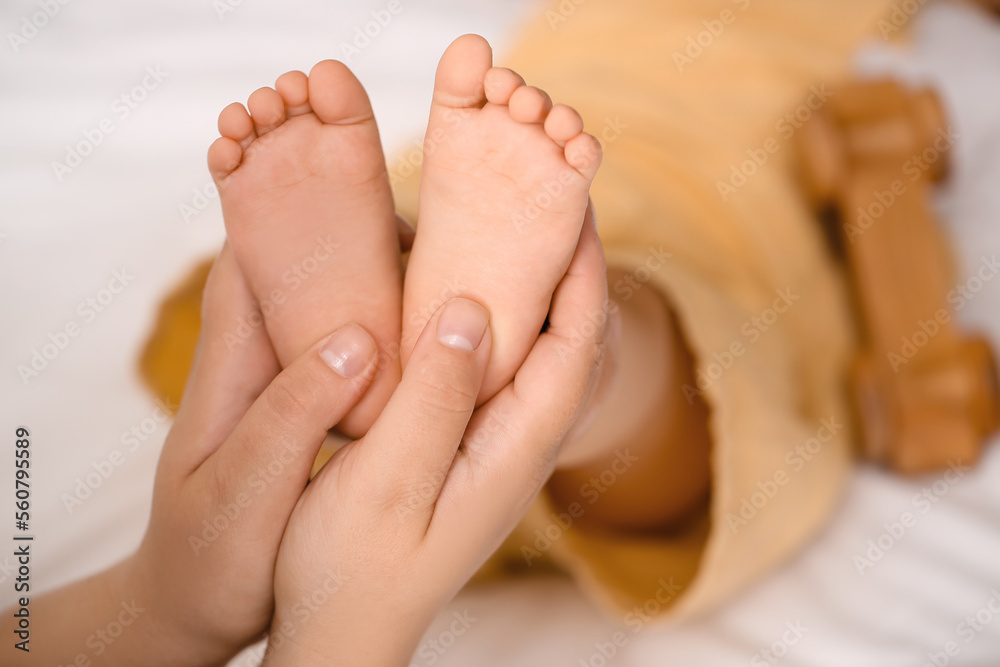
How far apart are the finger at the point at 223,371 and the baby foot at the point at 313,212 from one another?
0.04 ft

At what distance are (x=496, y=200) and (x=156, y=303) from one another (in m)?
0.38

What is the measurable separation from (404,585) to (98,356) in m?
0.42

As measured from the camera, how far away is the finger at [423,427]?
41cm

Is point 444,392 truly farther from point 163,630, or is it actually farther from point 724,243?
point 724,243

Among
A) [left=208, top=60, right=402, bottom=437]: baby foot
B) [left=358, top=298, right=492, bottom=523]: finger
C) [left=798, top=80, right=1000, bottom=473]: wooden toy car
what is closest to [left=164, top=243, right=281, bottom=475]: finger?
[left=208, top=60, right=402, bottom=437]: baby foot

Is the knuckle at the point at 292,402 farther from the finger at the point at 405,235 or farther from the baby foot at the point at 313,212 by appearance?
the finger at the point at 405,235

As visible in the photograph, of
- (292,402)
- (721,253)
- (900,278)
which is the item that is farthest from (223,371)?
(900,278)

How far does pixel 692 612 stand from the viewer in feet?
2.20

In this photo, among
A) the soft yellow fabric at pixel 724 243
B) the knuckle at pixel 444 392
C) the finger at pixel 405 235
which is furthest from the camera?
the soft yellow fabric at pixel 724 243

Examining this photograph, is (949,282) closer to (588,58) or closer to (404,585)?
(588,58)

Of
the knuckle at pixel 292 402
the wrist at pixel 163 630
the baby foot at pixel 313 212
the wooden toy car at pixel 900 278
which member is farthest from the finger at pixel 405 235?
the wooden toy car at pixel 900 278

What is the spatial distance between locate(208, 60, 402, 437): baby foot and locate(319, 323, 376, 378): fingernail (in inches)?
0.7

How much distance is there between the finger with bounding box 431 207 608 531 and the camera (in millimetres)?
448

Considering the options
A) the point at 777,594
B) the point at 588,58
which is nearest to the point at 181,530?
the point at 777,594
